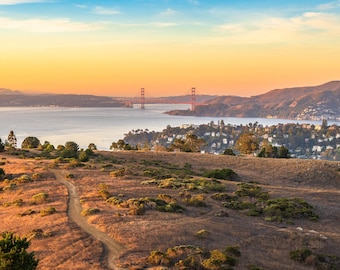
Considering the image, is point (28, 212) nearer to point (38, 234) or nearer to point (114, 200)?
point (38, 234)

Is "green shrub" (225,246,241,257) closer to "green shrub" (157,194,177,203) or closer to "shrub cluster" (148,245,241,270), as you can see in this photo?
"shrub cluster" (148,245,241,270)

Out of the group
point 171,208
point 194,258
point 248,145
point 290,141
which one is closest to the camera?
point 194,258

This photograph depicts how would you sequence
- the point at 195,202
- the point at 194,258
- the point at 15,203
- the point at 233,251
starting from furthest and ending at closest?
the point at 195,202, the point at 15,203, the point at 233,251, the point at 194,258

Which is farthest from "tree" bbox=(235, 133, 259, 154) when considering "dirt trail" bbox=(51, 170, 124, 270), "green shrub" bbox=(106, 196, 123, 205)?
"green shrub" bbox=(106, 196, 123, 205)

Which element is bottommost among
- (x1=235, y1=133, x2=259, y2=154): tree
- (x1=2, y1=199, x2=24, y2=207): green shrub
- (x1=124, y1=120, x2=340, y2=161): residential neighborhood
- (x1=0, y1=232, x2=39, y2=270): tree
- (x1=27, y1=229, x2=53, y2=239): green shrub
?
(x1=124, y1=120, x2=340, y2=161): residential neighborhood

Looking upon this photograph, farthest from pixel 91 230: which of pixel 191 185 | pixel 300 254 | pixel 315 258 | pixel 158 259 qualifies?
pixel 191 185

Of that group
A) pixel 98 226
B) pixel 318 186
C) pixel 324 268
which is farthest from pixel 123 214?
pixel 318 186

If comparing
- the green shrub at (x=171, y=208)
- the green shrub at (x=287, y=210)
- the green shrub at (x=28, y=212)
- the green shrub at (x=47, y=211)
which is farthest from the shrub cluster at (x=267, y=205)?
the green shrub at (x=28, y=212)
